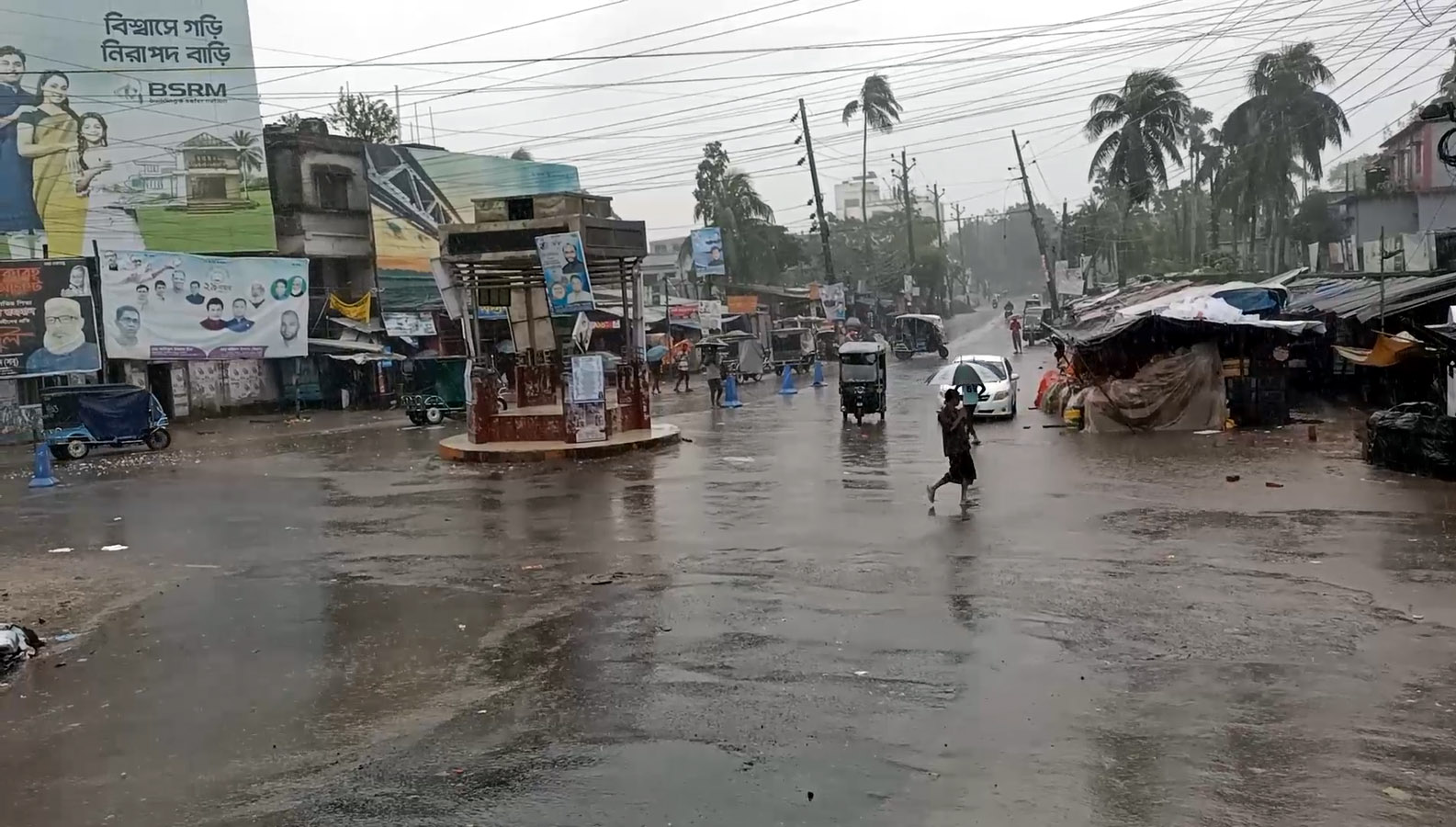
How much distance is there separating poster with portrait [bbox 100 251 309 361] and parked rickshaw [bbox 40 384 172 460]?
8.41 m

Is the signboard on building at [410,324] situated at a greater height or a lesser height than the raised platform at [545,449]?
greater

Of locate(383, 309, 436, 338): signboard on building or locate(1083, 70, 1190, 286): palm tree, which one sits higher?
locate(1083, 70, 1190, 286): palm tree

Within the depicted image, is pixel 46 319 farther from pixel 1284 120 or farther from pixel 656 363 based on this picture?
pixel 1284 120

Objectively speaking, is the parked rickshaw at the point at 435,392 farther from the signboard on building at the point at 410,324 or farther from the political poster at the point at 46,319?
the political poster at the point at 46,319

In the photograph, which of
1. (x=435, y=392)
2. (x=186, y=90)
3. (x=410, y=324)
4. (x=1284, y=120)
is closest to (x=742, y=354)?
(x=410, y=324)

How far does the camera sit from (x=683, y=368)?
139 feet

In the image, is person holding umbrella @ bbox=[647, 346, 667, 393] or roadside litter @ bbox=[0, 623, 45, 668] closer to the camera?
roadside litter @ bbox=[0, 623, 45, 668]

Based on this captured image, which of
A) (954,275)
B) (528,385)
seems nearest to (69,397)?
(528,385)

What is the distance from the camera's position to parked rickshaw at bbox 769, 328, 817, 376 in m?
51.1

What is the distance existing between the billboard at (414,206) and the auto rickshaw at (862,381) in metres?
18.8

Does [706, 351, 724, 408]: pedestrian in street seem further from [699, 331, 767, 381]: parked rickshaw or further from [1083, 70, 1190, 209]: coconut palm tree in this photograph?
[1083, 70, 1190, 209]: coconut palm tree

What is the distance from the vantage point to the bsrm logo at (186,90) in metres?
39.1

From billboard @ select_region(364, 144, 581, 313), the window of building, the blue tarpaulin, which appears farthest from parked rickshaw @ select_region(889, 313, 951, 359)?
the blue tarpaulin

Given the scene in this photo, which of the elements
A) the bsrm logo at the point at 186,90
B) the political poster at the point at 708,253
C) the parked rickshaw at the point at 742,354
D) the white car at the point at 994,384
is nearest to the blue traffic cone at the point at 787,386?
the parked rickshaw at the point at 742,354
